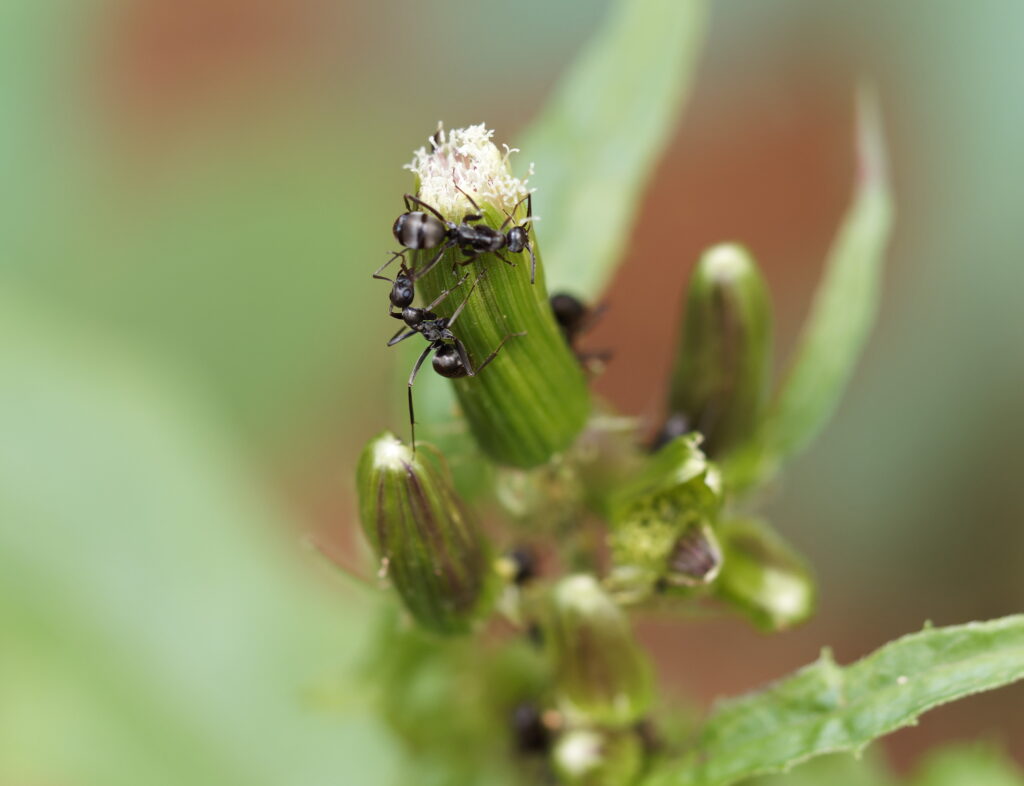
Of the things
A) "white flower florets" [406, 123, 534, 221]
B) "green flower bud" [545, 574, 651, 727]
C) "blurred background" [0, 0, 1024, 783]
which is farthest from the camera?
"blurred background" [0, 0, 1024, 783]

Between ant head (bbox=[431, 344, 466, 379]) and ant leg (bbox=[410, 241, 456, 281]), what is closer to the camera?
ant leg (bbox=[410, 241, 456, 281])

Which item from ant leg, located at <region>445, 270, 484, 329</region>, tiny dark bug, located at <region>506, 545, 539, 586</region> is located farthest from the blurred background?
ant leg, located at <region>445, 270, 484, 329</region>

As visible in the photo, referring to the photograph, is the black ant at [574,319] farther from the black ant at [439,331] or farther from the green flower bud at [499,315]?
the black ant at [439,331]

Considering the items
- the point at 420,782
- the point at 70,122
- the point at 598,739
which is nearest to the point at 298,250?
the point at 70,122

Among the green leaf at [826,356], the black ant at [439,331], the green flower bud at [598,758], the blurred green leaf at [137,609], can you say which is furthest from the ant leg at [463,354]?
the blurred green leaf at [137,609]

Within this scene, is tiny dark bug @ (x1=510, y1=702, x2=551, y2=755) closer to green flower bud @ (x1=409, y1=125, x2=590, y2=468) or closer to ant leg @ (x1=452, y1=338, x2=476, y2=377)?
green flower bud @ (x1=409, y1=125, x2=590, y2=468)

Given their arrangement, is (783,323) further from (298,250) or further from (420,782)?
(420,782)

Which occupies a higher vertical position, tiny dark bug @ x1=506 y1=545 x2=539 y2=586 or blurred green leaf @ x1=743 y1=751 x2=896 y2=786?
tiny dark bug @ x1=506 y1=545 x2=539 y2=586

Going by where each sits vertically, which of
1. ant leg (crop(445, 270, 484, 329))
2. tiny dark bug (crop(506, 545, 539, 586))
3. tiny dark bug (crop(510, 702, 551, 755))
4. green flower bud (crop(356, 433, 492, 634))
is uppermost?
ant leg (crop(445, 270, 484, 329))
